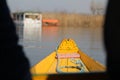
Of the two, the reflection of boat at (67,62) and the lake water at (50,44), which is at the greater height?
the reflection of boat at (67,62)

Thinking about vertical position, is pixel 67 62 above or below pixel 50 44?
above

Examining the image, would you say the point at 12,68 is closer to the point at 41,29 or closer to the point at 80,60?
the point at 80,60

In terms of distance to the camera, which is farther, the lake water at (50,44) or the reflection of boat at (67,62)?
the lake water at (50,44)

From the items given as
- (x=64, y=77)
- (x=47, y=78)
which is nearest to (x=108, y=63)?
(x=64, y=77)

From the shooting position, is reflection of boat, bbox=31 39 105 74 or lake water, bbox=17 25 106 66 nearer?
reflection of boat, bbox=31 39 105 74

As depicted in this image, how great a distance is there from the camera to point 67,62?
202 inches

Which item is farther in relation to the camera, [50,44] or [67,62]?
[50,44]

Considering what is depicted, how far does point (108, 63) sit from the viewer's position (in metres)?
0.71

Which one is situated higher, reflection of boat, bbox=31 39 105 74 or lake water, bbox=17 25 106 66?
reflection of boat, bbox=31 39 105 74

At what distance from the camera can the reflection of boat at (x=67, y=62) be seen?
15.1 ft

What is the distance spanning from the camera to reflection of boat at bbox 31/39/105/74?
4602 millimetres

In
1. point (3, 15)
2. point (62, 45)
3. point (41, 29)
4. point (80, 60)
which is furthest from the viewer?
point (41, 29)

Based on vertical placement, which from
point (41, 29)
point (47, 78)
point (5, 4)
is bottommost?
point (41, 29)

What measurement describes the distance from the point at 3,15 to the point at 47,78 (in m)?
1.21
